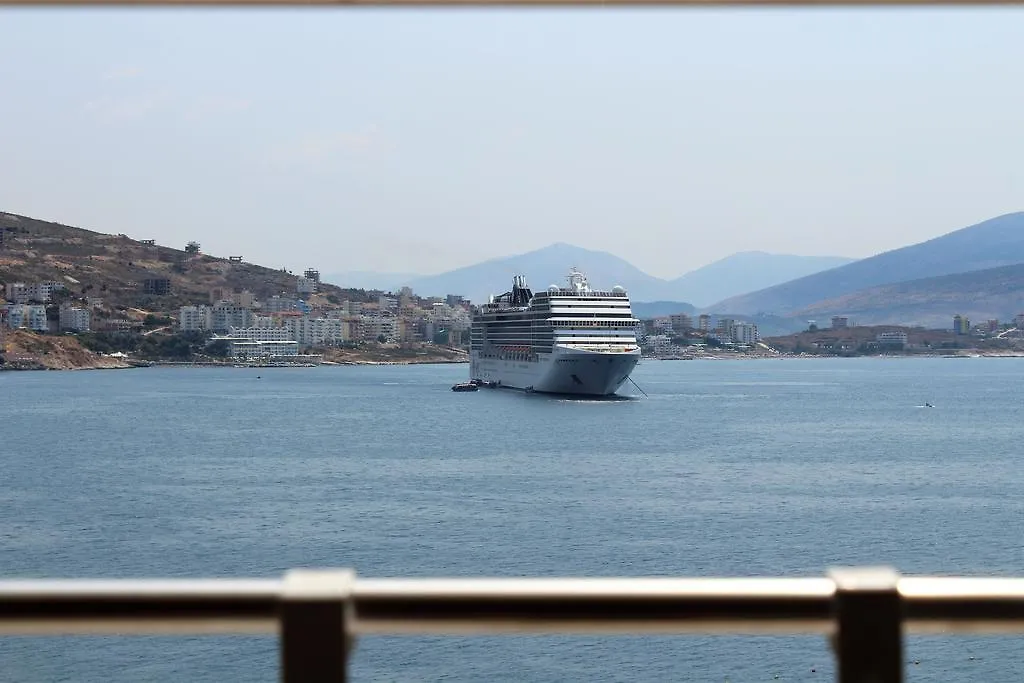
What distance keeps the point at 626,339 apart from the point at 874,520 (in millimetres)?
36310

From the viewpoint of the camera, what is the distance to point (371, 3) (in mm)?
2176

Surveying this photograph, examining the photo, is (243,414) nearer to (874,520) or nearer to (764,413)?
(764,413)

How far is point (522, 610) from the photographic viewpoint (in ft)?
5.90

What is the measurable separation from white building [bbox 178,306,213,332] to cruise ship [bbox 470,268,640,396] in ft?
356

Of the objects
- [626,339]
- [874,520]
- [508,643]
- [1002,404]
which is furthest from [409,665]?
[1002,404]

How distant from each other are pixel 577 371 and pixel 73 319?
372 ft

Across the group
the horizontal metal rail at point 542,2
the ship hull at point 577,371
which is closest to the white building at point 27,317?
the ship hull at point 577,371

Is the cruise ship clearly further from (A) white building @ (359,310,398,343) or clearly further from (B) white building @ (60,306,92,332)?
(A) white building @ (359,310,398,343)

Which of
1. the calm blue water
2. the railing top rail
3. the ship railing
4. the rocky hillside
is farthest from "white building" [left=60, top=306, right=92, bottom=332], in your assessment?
the railing top rail

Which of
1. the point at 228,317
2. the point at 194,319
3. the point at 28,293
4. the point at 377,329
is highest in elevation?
the point at 28,293

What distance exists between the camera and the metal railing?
1.79 m

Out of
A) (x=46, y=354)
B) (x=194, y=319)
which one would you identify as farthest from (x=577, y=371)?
(x=194, y=319)

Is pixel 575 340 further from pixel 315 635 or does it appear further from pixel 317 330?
pixel 317 330

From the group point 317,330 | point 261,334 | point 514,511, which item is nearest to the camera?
point 514,511
